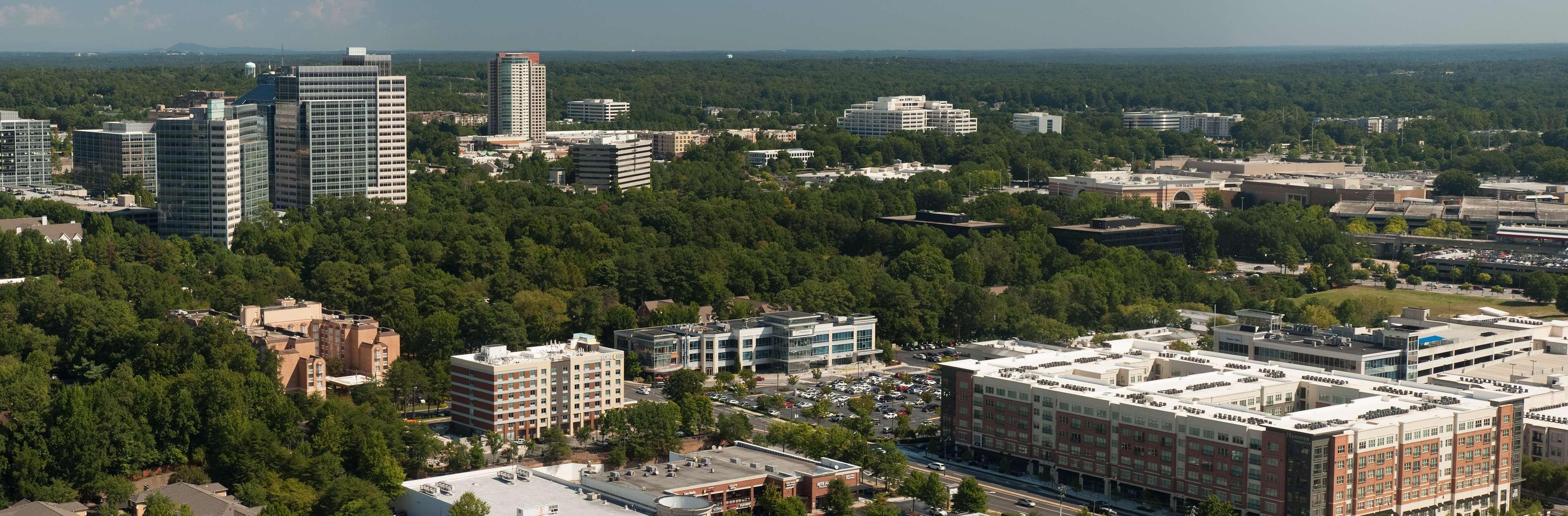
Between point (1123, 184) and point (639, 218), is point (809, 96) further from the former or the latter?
point (639, 218)

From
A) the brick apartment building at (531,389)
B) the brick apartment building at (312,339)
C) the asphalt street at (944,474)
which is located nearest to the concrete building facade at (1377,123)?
the asphalt street at (944,474)

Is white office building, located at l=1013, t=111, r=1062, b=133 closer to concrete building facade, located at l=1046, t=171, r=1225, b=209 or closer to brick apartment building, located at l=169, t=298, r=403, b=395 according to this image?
concrete building facade, located at l=1046, t=171, r=1225, b=209

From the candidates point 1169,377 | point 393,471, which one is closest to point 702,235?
A: point 1169,377

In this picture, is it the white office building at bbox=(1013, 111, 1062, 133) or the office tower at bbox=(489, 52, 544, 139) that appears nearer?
the office tower at bbox=(489, 52, 544, 139)

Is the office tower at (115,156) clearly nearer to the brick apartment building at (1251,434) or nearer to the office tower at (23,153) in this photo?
the office tower at (23,153)

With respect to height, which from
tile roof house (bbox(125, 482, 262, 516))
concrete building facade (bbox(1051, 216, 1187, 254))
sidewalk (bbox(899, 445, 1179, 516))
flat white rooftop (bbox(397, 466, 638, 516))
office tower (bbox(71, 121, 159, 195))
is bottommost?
sidewalk (bbox(899, 445, 1179, 516))

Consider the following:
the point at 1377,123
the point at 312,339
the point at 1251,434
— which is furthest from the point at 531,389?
the point at 1377,123

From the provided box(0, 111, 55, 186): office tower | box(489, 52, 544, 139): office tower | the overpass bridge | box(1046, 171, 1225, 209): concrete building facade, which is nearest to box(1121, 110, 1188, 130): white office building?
box(489, 52, 544, 139): office tower

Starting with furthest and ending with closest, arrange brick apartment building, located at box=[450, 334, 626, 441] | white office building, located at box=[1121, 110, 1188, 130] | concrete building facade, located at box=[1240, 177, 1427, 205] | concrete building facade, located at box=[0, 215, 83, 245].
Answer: white office building, located at box=[1121, 110, 1188, 130]
concrete building facade, located at box=[1240, 177, 1427, 205]
concrete building facade, located at box=[0, 215, 83, 245]
brick apartment building, located at box=[450, 334, 626, 441]
